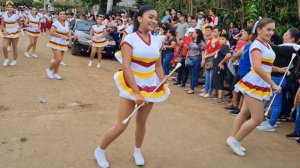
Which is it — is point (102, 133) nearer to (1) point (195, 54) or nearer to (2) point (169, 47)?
(1) point (195, 54)

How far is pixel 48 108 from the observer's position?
698 cm

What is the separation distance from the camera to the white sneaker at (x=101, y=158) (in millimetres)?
4505

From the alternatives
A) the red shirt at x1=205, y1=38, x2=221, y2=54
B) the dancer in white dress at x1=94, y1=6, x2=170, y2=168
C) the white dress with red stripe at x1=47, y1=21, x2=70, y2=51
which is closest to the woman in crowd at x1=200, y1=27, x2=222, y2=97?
the red shirt at x1=205, y1=38, x2=221, y2=54

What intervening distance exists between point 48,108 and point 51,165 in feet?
8.76

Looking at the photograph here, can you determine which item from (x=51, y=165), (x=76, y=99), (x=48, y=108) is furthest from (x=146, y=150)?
(x=76, y=99)

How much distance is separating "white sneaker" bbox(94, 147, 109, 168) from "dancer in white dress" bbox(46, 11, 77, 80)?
5.29 metres

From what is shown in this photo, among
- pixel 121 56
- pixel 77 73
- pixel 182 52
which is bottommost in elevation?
pixel 77 73

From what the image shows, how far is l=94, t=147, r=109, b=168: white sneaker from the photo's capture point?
4.51 meters

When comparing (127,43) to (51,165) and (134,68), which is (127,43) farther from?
(51,165)

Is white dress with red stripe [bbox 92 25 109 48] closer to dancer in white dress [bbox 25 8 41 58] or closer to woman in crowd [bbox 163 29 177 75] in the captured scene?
dancer in white dress [bbox 25 8 41 58]

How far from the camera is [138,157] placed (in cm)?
472

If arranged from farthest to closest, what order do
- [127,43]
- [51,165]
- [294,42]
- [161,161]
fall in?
[294,42] < [161,161] < [51,165] < [127,43]

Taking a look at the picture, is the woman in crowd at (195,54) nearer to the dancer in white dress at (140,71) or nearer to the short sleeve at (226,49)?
the short sleeve at (226,49)

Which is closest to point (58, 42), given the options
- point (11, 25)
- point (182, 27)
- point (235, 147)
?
point (11, 25)
